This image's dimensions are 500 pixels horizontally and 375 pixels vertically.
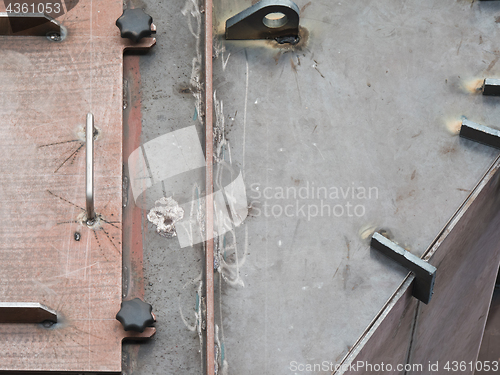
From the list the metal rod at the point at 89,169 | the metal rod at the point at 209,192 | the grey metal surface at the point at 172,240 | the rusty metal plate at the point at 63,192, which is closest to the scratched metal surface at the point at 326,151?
the grey metal surface at the point at 172,240

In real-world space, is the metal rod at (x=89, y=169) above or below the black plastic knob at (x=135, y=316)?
above

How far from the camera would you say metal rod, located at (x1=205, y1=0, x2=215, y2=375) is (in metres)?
2.82

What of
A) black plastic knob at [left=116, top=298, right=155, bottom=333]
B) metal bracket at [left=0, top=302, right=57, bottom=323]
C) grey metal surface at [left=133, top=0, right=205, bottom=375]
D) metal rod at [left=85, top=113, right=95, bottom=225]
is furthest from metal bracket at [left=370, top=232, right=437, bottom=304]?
metal bracket at [left=0, top=302, right=57, bottom=323]

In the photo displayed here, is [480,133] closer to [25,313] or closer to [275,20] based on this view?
[275,20]

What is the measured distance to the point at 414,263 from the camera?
297 cm

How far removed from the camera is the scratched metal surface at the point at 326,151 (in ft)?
9.69

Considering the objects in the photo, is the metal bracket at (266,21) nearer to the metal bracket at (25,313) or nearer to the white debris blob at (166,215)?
the white debris blob at (166,215)

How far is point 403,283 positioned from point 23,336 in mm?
2028

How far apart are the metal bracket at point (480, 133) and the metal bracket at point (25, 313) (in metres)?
2.54

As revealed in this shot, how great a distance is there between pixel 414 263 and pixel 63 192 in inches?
77.0

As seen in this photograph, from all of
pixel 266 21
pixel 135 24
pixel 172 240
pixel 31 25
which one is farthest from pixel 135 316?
pixel 266 21

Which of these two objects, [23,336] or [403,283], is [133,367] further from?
[403,283]

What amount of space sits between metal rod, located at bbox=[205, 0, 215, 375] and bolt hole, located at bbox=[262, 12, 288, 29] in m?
0.37

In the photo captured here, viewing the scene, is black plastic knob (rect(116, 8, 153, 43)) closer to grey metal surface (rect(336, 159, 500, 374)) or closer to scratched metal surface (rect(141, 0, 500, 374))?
scratched metal surface (rect(141, 0, 500, 374))
